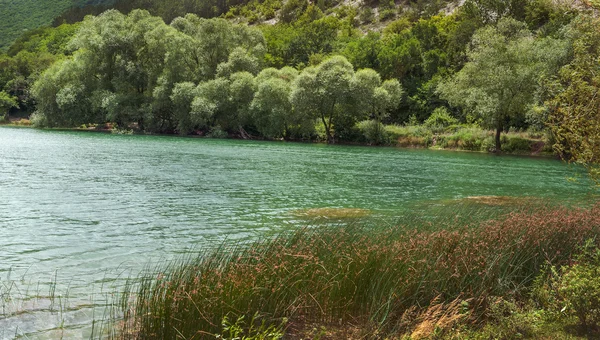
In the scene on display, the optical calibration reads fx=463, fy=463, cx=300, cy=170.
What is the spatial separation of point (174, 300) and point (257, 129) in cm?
6218

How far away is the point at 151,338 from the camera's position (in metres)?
5.92

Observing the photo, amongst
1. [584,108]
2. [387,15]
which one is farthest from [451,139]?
[387,15]

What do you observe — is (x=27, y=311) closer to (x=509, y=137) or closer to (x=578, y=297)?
(x=578, y=297)

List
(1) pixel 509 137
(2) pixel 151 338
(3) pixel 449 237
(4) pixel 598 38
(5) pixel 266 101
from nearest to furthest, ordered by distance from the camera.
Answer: (2) pixel 151 338
(3) pixel 449 237
(4) pixel 598 38
(1) pixel 509 137
(5) pixel 266 101

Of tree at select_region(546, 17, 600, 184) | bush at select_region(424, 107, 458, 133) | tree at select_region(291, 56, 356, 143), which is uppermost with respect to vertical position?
tree at select_region(291, 56, 356, 143)

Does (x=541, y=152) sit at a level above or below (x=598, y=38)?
below

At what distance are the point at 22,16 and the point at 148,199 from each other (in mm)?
205320

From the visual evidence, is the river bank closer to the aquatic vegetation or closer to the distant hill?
the aquatic vegetation

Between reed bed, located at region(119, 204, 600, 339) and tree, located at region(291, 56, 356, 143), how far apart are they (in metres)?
54.3

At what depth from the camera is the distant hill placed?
542 ft

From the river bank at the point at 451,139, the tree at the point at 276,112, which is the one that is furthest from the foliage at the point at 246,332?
the tree at the point at 276,112

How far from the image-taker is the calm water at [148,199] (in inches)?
365

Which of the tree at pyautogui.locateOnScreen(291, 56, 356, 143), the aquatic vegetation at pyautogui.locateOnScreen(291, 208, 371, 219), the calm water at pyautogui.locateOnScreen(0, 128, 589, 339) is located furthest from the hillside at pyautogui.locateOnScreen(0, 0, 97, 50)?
the aquatic vegetation at pyautogui.locateOnScreen(291, 208, 371, 219)

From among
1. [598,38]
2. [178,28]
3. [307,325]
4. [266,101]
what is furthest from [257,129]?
[307,325]
